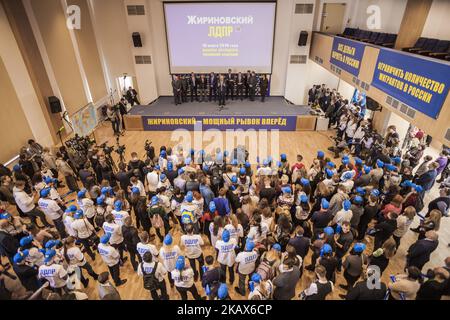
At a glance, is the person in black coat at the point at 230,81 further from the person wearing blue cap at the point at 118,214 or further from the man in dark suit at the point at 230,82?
the person wearing blue cap at the point at 118,214

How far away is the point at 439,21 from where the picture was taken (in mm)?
7590

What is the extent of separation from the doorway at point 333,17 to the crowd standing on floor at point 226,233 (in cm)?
917

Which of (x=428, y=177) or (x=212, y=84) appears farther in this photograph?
(x=212, y=84)

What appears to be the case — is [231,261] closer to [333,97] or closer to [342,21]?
[333,97]

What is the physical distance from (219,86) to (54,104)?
7016 millimetres

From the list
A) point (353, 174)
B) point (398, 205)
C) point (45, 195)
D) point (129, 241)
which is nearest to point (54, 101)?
point (45, 195)

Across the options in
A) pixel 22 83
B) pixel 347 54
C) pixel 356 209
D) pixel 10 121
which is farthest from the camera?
pixel 347 54

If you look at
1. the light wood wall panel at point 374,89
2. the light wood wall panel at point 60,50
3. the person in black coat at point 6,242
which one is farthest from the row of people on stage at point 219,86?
the person in black coat at point 6,242

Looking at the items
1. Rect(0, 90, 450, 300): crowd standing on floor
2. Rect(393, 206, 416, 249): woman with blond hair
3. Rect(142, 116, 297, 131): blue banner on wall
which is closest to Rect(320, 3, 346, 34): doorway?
Rect(142, 116, 297, 131): blue banner on wall

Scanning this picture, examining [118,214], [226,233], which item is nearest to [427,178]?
[226,233]

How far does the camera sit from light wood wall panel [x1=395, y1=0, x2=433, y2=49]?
23.9 feet

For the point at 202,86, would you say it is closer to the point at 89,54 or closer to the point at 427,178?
the point at 89,54

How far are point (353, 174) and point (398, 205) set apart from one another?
1218 mm
